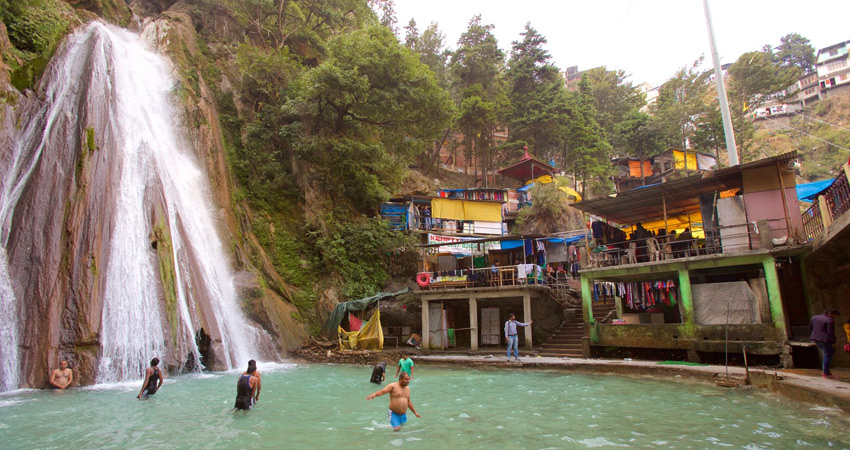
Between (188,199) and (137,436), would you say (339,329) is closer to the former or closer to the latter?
(188,199)

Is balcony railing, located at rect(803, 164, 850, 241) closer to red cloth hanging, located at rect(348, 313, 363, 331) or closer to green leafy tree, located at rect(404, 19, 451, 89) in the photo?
red cloth hanging, located at rect(348, 313, 363, 331)

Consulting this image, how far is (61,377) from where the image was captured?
11500mm

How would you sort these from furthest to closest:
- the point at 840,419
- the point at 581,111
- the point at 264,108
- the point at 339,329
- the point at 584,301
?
the point at 581,111 → the point at 264,108 → the point at 339,329 → the point at 584,301 → the point at 840,419

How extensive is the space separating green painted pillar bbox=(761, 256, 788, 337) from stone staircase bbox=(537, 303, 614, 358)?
639 centimetres

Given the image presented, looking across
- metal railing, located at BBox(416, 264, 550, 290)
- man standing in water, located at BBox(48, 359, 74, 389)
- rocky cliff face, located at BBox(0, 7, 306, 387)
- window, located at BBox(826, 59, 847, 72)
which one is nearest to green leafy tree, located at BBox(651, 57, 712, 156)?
metal railing, located at BBox(416, 264, 550, 290)

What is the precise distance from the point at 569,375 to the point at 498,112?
3004 centimetres

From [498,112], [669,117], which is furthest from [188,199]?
[669,117]

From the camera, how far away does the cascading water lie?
13438 millimetres

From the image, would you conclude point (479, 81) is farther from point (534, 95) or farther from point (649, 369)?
point (649, 369)

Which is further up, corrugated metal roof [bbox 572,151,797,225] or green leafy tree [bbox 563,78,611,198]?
green leafy tree [bbox 563,78,611,198]

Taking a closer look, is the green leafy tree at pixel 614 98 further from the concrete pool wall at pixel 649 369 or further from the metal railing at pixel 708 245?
the concrete pool wall at pixel 649 369

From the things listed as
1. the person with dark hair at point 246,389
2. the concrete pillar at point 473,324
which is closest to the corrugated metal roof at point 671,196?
the concrete pillar at point 473,324

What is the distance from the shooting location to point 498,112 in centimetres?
4041

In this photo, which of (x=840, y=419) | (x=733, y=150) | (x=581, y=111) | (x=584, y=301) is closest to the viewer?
(x=840, y=419)
